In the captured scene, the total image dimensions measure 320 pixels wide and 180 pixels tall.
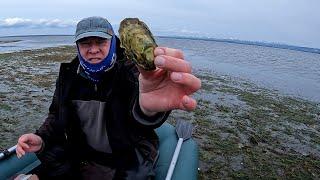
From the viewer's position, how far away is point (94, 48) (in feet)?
12.3

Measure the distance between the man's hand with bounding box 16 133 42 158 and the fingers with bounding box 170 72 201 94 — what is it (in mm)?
2871

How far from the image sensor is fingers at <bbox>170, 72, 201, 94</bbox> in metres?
1.92

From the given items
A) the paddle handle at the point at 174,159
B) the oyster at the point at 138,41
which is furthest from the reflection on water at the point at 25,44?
the oyster at the point at 138,41

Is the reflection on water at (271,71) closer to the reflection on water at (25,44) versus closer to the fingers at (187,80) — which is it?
the fingers at (187,80)

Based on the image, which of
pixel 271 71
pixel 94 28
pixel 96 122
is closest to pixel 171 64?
pixel 94 28

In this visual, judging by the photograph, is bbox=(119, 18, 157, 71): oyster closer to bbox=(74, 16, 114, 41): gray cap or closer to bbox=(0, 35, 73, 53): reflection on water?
bbox=(74, 16, 114, 41): gray cap

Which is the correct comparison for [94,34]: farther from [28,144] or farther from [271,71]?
[271,71]

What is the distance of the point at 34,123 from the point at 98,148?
7.35m

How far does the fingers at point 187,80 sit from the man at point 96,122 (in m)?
1.38

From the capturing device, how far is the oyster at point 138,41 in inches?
71.9

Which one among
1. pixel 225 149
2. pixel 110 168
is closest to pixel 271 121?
pixel 225 149

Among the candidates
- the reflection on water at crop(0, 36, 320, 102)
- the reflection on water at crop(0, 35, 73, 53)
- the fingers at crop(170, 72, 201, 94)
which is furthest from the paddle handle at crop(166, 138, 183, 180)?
the reflection on water at crop(0, 35, 73, 53)

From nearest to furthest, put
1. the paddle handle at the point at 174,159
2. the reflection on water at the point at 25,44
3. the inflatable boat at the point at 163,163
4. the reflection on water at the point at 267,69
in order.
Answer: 1. the paddle handle at the point at 174,159
2. the inflatable boat at the point at 163,163
3. the reflection on water at the point at 267,69
4. the reflection on water at the point at 25,44

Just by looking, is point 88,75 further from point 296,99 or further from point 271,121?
point 296,99
